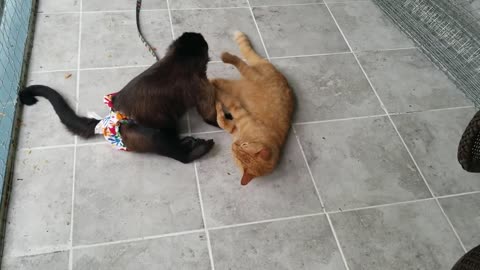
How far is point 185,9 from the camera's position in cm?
243

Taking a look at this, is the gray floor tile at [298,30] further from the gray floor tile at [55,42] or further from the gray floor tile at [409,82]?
the gray floor tile at [55,42]

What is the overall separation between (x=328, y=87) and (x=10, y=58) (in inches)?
65.6

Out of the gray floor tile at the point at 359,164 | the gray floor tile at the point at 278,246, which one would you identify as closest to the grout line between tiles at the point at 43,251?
the gray floor tile at the point at 278,246

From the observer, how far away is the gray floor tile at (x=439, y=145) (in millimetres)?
1854

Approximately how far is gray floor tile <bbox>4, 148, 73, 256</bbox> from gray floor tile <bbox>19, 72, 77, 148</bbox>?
6 centimetres

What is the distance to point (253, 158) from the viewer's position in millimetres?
1596

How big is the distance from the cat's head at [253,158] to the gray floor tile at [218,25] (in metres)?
0.76

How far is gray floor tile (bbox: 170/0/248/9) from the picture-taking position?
2.44 m

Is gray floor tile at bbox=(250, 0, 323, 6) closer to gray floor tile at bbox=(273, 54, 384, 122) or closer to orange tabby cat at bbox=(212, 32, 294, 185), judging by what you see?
gray floor tile at bbox=(273, 54, 384, 122)

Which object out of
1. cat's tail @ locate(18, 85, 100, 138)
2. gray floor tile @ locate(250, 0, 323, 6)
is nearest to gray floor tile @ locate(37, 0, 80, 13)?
cat's tail @ locate(18, 85, 100, 138)

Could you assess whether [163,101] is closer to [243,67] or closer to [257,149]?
[257,149]

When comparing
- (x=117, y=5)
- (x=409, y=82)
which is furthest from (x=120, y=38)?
(x=409, y=82)

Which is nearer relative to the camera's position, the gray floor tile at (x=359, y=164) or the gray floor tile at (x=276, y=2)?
the gray floor tile at (x=359, y=164)

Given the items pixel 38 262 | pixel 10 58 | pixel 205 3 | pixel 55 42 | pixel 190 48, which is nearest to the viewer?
pixel 38 262
